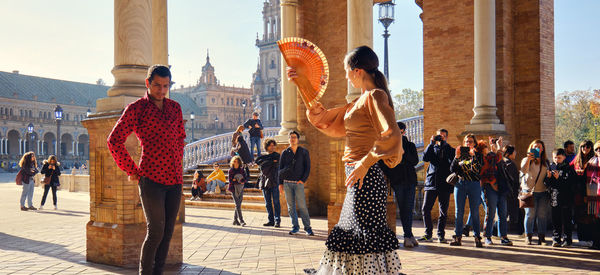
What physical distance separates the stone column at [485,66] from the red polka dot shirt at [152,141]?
7699 mm

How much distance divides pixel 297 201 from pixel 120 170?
14.2 ft

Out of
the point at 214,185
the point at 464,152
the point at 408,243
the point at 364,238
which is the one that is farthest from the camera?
the point at 214,185

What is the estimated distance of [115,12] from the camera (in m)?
6.85

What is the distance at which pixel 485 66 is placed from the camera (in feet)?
36.4

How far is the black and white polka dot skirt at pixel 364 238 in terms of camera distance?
153 inches

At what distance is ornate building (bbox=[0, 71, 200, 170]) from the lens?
81.6 meters

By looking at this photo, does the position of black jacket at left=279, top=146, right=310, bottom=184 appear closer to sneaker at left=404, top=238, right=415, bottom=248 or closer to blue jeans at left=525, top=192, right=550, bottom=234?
sneaker at left=404, top=238, right=415, bottom=248

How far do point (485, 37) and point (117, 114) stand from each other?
7768mm

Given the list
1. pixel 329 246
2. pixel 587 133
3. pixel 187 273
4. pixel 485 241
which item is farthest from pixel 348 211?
pixel 587 133

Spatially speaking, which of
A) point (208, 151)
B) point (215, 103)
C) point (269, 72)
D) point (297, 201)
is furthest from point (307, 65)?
point (215, 103)

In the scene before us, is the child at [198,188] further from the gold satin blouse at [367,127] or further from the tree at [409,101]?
the tree at [409,101]

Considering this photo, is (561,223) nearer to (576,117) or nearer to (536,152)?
(536,152)

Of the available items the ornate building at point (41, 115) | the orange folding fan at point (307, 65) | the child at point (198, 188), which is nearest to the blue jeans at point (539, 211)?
the orange folding fan at point (307, 65)

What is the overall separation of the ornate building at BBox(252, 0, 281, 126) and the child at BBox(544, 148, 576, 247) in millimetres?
99371
